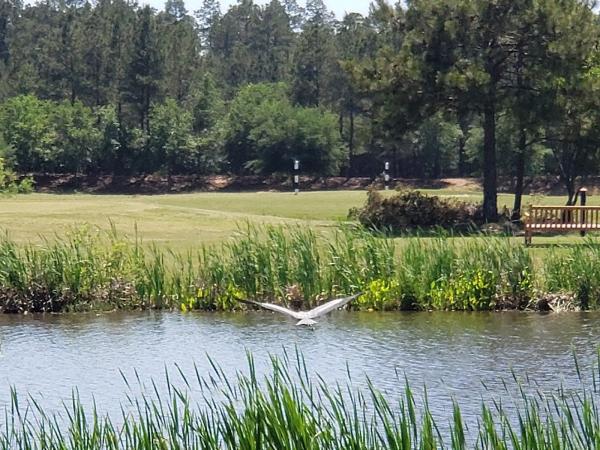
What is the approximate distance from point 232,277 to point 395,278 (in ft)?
9.22

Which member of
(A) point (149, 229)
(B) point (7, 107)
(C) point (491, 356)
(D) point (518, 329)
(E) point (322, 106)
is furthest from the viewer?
(E) point (322, 106)

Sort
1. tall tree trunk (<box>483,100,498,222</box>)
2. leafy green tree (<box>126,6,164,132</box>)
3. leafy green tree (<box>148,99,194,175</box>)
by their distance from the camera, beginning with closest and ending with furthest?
1. tall tree trunk (<box>483,100,498,222</box>)
2. leafy green tree (<box>126,6,164,132</box>)
3. leafy green tree (<box>148,99,194,175</box>)

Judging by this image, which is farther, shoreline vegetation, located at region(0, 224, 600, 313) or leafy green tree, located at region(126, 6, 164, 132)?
leafy green tree, located at region(126, 6, 164, 132)

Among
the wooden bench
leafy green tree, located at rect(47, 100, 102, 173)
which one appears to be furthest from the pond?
leafy green tree, located at rect(47, 100, 102, 173)

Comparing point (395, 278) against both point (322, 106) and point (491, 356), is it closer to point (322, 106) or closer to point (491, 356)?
point (491, 356)

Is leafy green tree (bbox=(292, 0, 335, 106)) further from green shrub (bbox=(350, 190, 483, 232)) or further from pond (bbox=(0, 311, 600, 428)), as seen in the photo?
pond (bbox=(0, 311, 600, 428))

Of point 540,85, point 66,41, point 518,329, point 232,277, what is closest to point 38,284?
point 232,277

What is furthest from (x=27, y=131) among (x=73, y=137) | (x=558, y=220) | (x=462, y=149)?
(x=558, y=220)

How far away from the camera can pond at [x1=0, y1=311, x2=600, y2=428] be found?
16.1 meters

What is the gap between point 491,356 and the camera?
60.3ft

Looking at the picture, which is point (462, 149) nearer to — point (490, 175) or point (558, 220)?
point (490, 175)

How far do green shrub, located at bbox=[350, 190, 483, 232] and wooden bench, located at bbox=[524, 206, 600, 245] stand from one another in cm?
456

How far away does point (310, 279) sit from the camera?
22375 mm

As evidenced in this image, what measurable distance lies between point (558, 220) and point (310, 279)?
37.9ft
